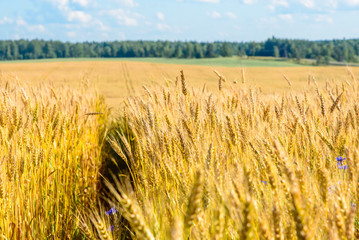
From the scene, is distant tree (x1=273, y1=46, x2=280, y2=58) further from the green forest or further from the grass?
the grass

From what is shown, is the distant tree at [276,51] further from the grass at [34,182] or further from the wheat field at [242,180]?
the grass at [34,182]

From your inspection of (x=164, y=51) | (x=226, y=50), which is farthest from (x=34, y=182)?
(x=164, y=51)

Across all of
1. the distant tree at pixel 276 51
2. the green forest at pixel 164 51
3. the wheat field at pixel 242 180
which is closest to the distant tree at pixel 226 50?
the green forest at pixel 164 51

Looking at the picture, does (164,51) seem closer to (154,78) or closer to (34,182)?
(154,78)

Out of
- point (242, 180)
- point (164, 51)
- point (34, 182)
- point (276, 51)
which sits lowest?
point (34, 182)

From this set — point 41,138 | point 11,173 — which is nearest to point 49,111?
point 41,138

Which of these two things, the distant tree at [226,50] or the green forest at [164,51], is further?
the distant tree at [226,50]

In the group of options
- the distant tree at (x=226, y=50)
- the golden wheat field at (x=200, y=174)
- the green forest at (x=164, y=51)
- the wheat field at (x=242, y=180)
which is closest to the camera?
the wheat field at (x=242, y=180)

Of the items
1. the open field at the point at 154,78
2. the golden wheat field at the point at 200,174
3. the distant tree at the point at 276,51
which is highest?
the distant tree at the point at 276,51

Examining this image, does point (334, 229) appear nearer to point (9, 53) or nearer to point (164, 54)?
point (164, 54)

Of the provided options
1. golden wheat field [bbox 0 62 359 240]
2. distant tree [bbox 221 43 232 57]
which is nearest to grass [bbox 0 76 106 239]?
golden wheat field [bbox 0 62 359 240]

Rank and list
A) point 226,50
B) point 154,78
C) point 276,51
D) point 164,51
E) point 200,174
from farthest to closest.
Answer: point 164,51 < point 276,51 < point 226,50 < point 154,78 < point 200,174

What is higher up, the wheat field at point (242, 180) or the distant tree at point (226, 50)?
the distant tree at point (226, 50)

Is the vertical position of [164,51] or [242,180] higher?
[164,51]
